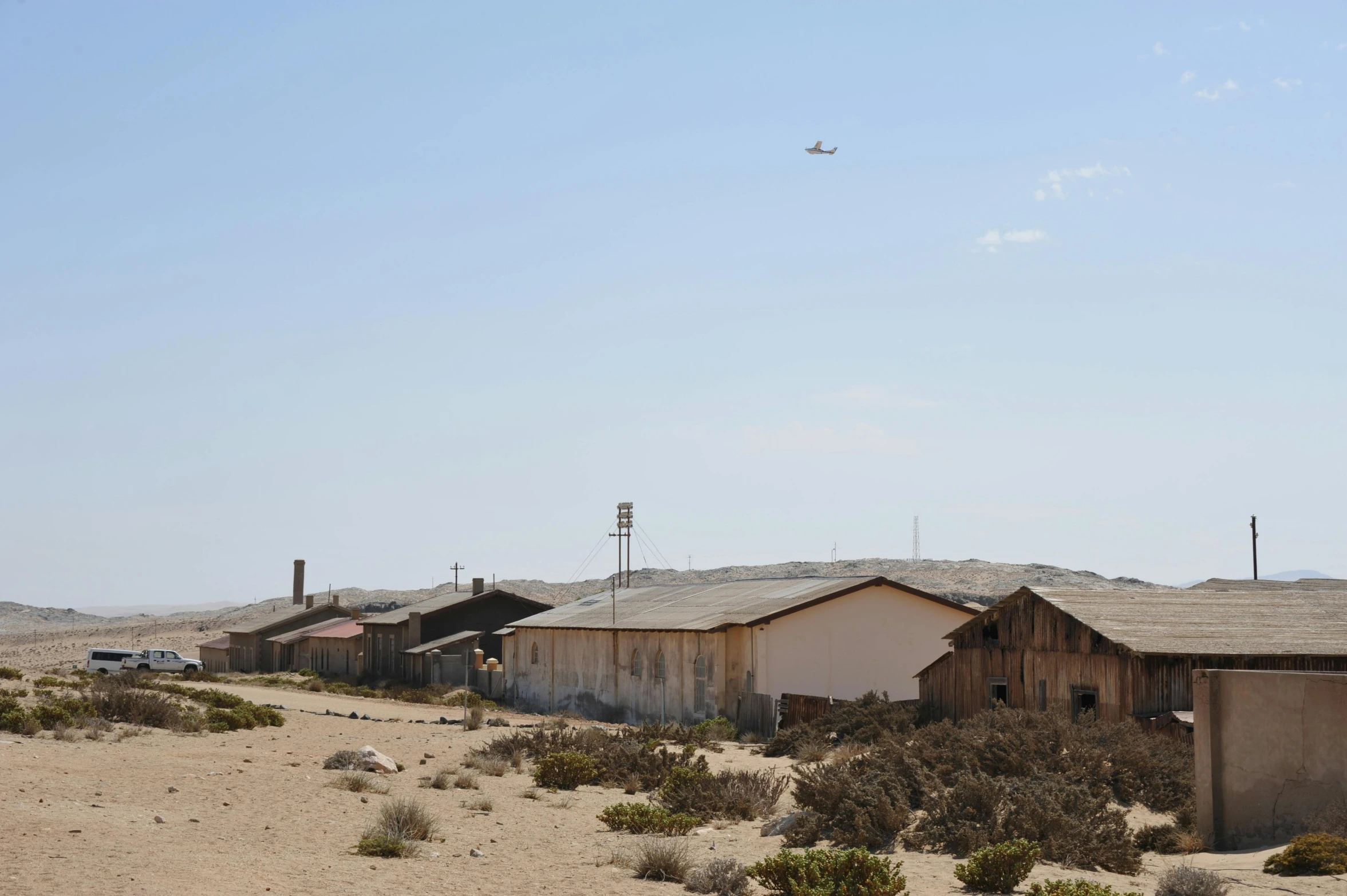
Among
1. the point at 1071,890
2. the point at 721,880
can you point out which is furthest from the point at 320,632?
the point at 1071,890

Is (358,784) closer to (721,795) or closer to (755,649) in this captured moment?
(721,795)

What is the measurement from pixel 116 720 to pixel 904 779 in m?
18.2

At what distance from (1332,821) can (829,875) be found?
214 inches

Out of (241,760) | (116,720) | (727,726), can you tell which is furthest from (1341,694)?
(116,720)

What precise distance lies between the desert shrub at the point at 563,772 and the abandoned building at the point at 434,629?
1399 inches

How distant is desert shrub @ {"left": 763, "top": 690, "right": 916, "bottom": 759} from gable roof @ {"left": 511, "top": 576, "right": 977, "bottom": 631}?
6.01m

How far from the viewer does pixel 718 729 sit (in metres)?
32.3

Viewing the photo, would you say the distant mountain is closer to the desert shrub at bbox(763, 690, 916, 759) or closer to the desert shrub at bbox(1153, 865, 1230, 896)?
the desert shrub at bbox(763, 690, 916, 759)

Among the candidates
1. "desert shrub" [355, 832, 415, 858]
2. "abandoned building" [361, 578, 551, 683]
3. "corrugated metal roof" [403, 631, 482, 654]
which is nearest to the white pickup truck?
"abandoned building" [361, 578, 551, 683]

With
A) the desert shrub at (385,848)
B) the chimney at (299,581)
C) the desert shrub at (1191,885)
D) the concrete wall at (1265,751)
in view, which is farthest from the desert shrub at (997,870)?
the chimney at (299,581)

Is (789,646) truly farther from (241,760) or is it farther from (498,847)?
(498,847)

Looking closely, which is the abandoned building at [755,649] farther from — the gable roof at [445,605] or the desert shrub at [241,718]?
the gable roof at [445,605]

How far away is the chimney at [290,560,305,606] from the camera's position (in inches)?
3701

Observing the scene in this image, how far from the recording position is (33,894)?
1000cm
